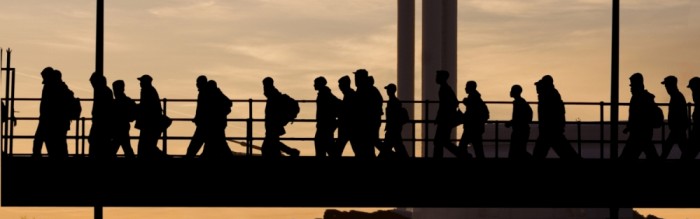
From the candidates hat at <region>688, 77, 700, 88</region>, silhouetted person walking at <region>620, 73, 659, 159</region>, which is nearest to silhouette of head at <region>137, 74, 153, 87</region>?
silhouetted person walking at <region>620, 73, 659, 159</region>

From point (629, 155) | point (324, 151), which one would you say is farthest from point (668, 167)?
point (324, 151)

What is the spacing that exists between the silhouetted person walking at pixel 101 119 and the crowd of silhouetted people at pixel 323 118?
15mm

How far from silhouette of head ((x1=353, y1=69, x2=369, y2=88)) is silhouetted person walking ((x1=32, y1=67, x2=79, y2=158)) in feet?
13.9

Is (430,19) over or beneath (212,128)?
over

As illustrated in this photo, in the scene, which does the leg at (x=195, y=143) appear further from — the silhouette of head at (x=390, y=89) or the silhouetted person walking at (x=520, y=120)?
the silhouetted person walking at (x=520, y=120)

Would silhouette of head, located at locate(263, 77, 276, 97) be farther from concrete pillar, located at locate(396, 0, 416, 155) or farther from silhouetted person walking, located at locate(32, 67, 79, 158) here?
concrete pillar, located at locate(396, 0, 416, 155)

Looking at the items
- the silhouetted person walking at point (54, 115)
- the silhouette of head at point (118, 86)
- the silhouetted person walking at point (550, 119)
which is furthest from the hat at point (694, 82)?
the silhouetted person walking at point (54, 115)

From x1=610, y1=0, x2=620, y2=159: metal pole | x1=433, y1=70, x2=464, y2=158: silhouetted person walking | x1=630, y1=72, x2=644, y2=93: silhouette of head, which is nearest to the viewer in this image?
x1=433, y1=70, x2=464, y2=158: silhouetted person walking

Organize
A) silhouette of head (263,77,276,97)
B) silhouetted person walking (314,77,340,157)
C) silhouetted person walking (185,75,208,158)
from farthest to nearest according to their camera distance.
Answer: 1. silhouetted person walking (314,77,340,157)
2. silhouetted person walking (185,75,208,158)
3. silhouette of head (263,77,276,97)

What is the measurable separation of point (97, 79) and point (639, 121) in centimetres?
825

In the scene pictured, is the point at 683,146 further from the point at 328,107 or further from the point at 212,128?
the point at 212,128

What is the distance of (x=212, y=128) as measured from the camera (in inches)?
895

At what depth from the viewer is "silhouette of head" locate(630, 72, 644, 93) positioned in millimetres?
23031

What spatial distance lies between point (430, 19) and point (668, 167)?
27.8 meters
